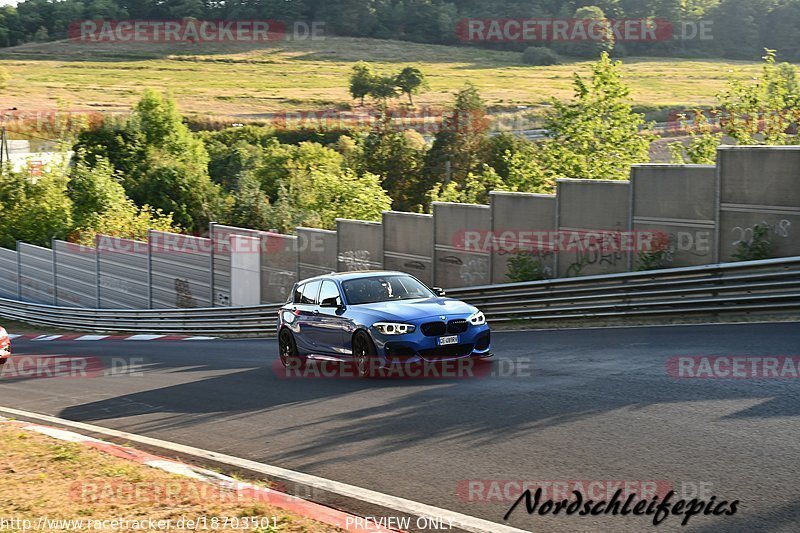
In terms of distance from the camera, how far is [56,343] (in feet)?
108

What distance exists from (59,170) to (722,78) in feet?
201

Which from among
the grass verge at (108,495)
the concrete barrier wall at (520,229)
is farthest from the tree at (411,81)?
the grass verge at (108,495)

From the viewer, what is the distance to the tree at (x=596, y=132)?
3575cm

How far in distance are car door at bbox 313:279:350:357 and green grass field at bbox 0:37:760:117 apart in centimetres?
7882

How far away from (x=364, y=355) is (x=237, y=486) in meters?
6.29

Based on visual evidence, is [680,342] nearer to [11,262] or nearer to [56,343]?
[56,343]

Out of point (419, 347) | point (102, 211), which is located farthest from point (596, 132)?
point (102, 211)

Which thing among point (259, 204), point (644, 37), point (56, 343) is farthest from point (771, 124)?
point (644, 37)

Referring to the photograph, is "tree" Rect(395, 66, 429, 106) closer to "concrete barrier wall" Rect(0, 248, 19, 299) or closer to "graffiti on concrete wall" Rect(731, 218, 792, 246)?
"concrete barrier wall" Rect(0, 248, 19, 299)

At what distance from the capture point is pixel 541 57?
11812cm

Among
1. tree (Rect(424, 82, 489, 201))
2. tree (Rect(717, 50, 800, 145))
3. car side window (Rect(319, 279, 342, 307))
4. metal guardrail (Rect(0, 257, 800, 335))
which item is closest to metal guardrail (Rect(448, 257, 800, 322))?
metal guardrail (Rect(0, 257, 800, 335))

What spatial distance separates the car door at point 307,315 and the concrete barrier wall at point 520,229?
675 cm

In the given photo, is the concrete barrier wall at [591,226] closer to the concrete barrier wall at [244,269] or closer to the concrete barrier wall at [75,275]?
the concrete barrier wall at [244,269]

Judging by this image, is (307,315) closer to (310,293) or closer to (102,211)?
(310,293)
